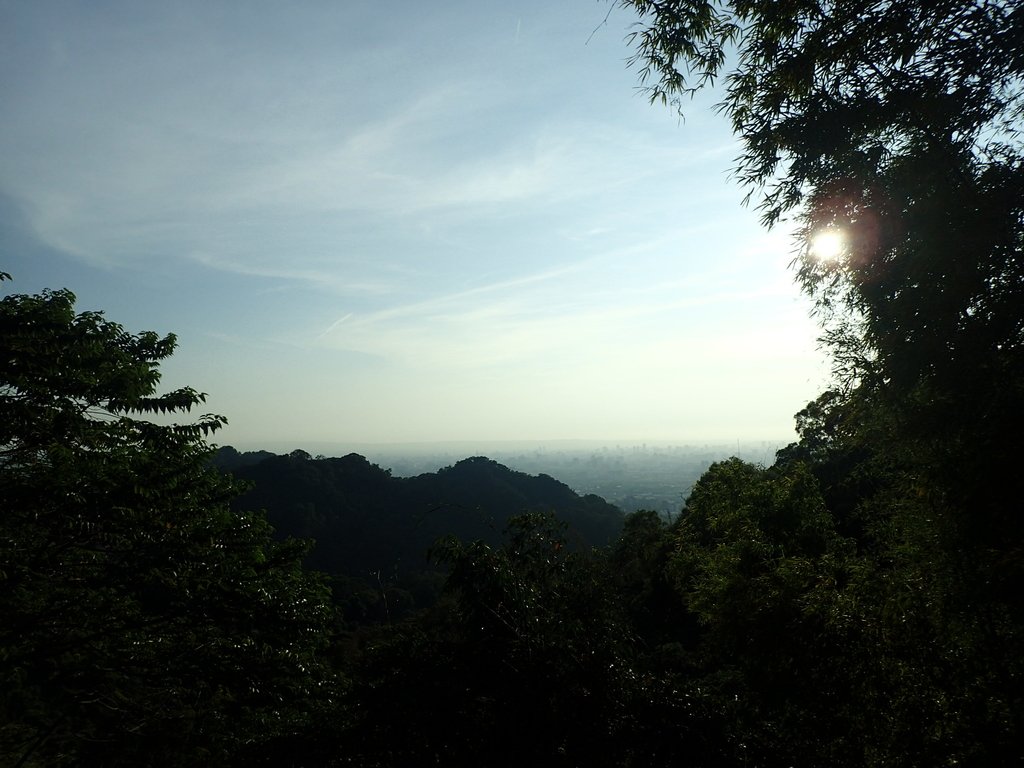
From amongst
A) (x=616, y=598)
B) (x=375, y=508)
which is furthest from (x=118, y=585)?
(x=375, y=508)

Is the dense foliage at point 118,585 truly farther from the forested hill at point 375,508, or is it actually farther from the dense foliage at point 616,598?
the forested hill at point 375,508

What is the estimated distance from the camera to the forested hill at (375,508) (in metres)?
63.5

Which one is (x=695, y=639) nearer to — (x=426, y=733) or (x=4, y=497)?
(x=426, y=733)

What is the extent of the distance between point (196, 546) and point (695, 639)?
24.3 metres

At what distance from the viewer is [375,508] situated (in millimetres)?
72875

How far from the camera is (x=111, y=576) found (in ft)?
29.9

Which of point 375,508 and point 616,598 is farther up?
point 616,598

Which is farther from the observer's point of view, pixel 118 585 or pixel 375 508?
Answer: pixel 375 508

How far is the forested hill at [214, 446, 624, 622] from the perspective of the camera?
→ 63.5m

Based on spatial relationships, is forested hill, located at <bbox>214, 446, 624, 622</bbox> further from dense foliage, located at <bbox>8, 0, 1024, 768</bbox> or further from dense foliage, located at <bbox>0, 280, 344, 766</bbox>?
dense foliage, located at <bbox>8, 0, 1024, 768</bbox>

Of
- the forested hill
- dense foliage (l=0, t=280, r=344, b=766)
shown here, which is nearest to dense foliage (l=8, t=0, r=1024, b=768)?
dense foliage (l=0, t=280, r=344, b=766)

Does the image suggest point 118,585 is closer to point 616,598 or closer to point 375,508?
point 616,598

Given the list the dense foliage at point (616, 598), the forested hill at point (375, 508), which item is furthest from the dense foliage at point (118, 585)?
the forested hill at point (375, 508)

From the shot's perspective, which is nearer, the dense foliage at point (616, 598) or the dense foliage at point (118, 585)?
the dense foliage at point (616, 598)
